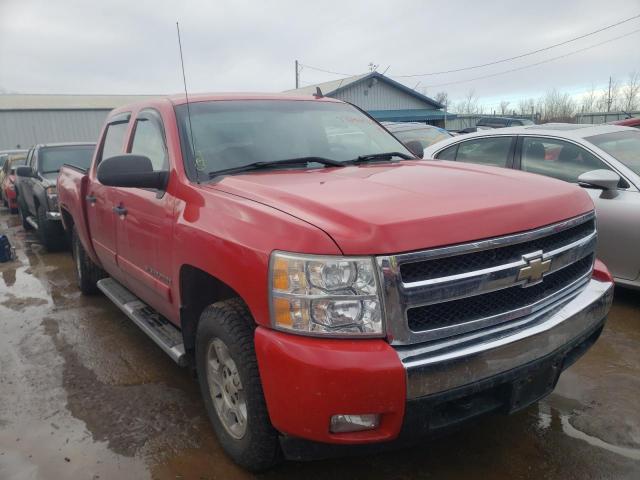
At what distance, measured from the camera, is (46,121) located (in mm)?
34094

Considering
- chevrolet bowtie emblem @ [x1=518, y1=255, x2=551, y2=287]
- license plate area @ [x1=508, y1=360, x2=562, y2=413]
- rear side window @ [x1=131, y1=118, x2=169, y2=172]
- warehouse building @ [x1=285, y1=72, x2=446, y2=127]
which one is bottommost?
license plate area @ [x1=508, y1=360, x2=562, y2=413]

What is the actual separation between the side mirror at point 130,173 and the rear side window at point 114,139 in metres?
1.20

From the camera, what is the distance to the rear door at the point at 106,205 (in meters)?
3.97

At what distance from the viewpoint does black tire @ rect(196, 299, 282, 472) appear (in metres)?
2.20

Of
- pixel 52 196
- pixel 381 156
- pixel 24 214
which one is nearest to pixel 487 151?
pixel 381 156

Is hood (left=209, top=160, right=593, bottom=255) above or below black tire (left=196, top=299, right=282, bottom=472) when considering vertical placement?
above

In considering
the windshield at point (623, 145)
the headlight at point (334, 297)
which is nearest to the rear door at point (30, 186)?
the headlight at point (334, 297)

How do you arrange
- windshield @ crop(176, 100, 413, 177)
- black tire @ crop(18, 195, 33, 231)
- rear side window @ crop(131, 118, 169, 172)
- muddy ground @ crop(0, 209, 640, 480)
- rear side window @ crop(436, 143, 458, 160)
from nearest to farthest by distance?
muddy ground @ crop(0, 209, 640, 480) < windshield @ crop(176, 100, 413, 177) < rear side window @ crop(131, 118, 169, 172) < rear side window @ crop(436, 143, 458, 160) < black tire @ crop(18, 195, 33, 231)

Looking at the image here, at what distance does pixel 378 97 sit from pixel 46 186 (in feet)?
81.4

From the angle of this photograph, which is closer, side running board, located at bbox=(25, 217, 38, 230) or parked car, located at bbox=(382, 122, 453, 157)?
side running board, located at bbox=(25, 217, 38, 230)

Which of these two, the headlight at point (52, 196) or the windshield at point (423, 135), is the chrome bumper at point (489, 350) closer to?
the headlight at point (52, 196)

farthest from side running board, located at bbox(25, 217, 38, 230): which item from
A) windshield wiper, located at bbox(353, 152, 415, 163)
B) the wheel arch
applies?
windshield wiper, located at bbox(353, 152, 415, 163)

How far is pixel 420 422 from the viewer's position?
1966mm

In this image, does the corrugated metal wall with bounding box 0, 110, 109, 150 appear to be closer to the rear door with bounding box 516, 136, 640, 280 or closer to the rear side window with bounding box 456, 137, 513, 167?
the rear side window with bounding box 456, 137, 513, 167
